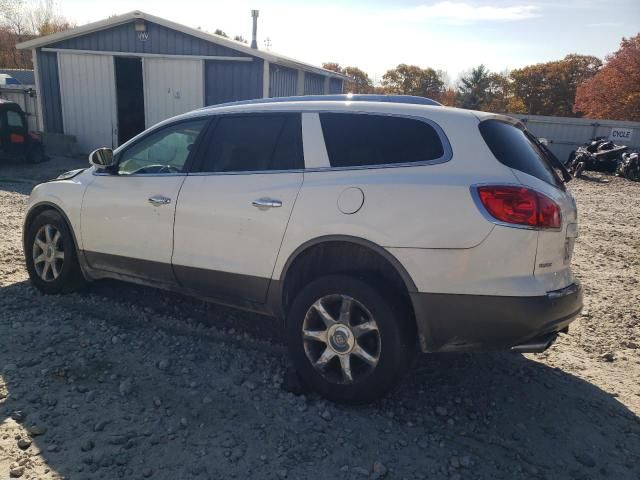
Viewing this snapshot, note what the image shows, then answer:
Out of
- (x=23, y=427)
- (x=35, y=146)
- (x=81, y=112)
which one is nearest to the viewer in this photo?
(x=23, y=427)

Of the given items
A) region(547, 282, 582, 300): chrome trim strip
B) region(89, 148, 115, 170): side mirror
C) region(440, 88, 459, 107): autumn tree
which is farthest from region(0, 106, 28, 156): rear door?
region(440, 88, 459, 107): autumn tree

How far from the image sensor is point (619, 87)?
32344 mm

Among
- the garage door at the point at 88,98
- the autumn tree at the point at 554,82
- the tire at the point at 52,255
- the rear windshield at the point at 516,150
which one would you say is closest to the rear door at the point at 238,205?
the rear windshield at the point at 516,150

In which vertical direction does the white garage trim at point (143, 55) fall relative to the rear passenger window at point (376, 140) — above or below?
above

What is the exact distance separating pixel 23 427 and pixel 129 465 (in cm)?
73

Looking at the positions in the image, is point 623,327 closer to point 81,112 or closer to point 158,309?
point 158,309

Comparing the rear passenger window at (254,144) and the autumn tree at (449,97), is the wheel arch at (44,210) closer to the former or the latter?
the rear passenger window at (254,144)

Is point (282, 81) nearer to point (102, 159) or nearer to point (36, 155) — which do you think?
point (36, 155)

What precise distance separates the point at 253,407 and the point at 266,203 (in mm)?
1294

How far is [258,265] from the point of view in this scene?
3.47m

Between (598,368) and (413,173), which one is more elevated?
(413,173)

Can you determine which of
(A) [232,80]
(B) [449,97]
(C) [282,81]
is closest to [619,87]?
(B) [449,97]

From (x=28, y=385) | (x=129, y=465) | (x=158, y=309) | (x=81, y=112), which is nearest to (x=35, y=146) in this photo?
(x=81, y=112)

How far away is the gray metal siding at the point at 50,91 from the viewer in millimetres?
15227
